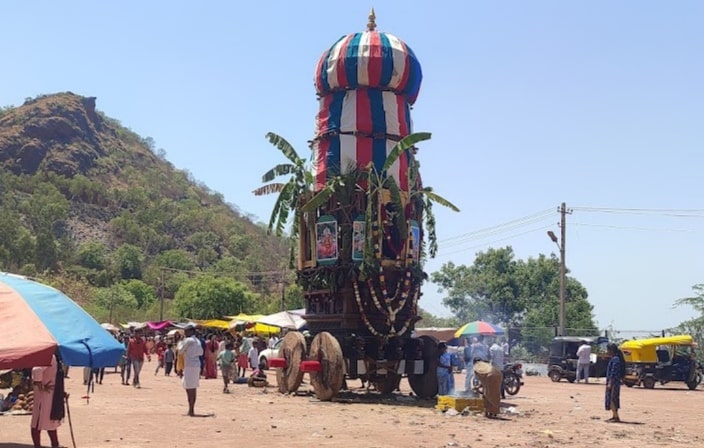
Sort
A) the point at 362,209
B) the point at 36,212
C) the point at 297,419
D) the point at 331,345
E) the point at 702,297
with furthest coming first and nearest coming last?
1. the point at 36,212
2. the point at 702,297
3. the point at 362,209
4. the point at 331,345
5. the point at 297,419

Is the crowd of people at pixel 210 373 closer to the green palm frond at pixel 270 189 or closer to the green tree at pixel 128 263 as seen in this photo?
the green palm frond at pixel 270 189

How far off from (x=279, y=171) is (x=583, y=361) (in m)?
16.4

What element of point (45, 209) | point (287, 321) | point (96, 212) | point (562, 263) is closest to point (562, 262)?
point (562, 263)

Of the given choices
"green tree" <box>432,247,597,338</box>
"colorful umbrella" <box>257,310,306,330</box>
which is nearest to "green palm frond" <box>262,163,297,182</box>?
"colorful umbrella" <box>257,310,306,330</box>

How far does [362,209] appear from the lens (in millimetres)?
20703

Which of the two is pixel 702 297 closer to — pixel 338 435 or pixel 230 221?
pixel 338 435

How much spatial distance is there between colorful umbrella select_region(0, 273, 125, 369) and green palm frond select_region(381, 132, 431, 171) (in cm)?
1191

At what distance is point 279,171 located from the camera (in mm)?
22469

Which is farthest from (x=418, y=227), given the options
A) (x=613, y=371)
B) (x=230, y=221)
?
(x=230, y=221)

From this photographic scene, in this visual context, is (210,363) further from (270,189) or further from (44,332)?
(44,332)

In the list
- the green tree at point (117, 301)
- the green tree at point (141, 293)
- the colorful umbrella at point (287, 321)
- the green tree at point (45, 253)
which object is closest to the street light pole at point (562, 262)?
the colorful umbrella at point (287, 321)

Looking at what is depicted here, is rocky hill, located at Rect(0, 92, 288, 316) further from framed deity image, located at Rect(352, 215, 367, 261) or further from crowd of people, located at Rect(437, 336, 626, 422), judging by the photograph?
crowd of people, located at Rect(437, 336, 626, 422)

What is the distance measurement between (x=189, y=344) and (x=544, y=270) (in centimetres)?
4715

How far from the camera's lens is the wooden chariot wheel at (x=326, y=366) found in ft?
63.0
